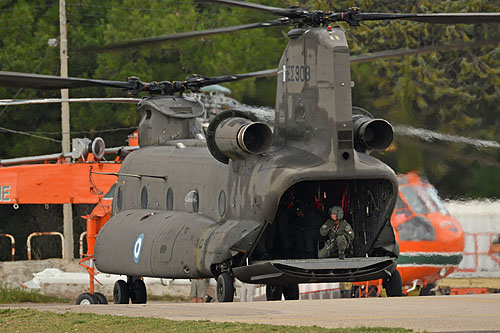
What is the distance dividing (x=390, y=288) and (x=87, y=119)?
37450mm

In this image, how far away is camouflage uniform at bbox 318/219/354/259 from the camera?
19.1 m

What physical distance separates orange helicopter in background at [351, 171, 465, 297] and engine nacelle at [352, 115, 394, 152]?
764cm

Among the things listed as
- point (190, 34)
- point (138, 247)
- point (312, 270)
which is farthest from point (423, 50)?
point (138, 247)

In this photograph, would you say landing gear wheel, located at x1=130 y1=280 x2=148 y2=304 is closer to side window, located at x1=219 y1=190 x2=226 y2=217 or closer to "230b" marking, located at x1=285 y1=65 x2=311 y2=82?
side window, located at x1=219 y1=190 x2=226 y2=217

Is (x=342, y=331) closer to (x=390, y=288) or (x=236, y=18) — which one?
(x=390, y=288)

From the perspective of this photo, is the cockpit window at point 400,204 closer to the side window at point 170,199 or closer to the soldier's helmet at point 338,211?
the side window at point 170,199

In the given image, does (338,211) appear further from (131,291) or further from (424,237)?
(424,237)

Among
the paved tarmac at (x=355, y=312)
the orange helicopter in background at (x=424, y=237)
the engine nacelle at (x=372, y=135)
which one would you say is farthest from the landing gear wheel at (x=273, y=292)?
the orange helicopter in background at (x=424, y=237)

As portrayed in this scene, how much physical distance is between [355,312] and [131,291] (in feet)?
26.7

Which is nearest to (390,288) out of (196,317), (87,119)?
(196,317)

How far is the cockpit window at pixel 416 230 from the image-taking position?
27.3 metres

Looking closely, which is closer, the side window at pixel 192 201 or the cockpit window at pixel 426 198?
the side window at pixel 192 201

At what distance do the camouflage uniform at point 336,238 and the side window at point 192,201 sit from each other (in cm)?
269

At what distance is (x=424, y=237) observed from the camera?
27500mm
